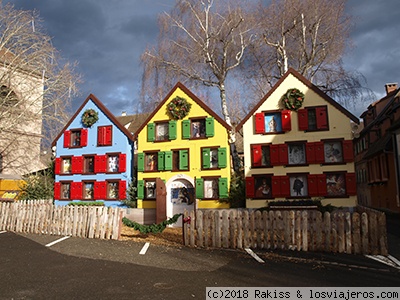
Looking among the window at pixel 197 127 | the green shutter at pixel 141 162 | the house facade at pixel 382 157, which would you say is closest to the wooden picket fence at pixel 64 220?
the green shutter at pixel 141 162

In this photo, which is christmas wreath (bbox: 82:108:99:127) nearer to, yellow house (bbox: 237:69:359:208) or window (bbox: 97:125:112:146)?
window (bbox: 97:125:112:146)

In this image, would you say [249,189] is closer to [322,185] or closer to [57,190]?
[322,185]

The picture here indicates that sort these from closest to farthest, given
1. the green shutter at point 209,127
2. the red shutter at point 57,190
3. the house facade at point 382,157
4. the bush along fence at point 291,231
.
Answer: the bush along fence at point 291,231
the green shutter at point 209,127
the house facade at point 382,157
the red shutter at point 57,190

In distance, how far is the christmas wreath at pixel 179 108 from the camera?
21094 mm

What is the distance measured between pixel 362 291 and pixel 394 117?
21.5 metres

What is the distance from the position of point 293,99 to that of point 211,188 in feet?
23.8

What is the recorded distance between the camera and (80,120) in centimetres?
2423

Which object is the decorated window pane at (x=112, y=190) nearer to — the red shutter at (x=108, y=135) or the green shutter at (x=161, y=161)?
the red shutter at (x=108, y=135)

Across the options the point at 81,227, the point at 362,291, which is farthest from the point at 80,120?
the point at 362,291

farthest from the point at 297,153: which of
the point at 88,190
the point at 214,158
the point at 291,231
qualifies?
the point at 88,190

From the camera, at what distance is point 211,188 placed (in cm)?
2011

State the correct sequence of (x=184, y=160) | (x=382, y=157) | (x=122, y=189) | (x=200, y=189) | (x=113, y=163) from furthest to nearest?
(x=382, y=157) → (x=113, y=163) → (x=122, y=189) → (x=184, y=160) → (x=200, y=189)

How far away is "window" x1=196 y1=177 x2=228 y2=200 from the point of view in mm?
19672

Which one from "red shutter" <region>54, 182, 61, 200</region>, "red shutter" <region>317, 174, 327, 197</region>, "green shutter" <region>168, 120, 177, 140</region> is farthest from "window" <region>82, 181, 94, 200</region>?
"red shutter" <region>317, 174, 327, 197</region>
